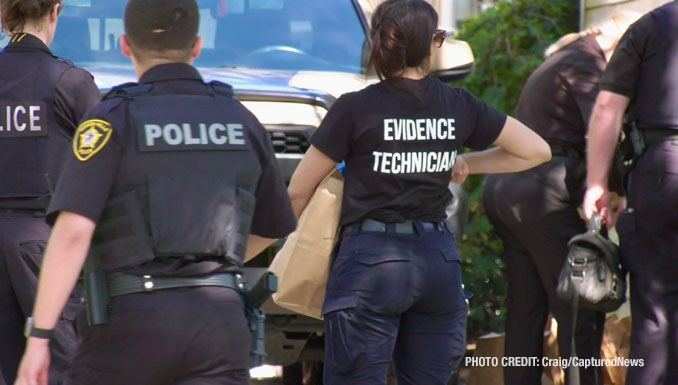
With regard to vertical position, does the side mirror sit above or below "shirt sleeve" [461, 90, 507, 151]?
below

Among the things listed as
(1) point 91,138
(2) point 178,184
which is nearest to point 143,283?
(2) point 178,184

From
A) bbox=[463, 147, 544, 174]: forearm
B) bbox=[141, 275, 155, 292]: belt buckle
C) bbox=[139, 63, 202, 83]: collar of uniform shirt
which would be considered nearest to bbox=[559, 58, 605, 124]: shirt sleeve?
bbox=[463, 147, 544, 174]: forearm

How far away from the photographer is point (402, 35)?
3.63 m

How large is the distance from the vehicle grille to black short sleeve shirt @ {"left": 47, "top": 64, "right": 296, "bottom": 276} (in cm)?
201

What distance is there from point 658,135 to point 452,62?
1.29 meters

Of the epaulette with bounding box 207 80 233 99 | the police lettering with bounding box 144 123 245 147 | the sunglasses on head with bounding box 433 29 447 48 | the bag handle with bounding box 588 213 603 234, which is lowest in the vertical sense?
the bag handle with bounding box 588 213 603 234

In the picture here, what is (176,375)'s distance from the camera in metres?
2.80

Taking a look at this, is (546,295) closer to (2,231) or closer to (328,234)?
(328,234)

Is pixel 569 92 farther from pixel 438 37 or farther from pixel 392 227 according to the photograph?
pixel 392 227

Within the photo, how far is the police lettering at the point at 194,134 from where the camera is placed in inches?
109

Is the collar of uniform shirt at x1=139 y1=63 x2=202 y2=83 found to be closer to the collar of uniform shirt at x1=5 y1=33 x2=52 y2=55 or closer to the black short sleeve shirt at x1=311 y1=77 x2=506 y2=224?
the black short sleeve shirt at x1=311 y1=77 x2=506 y2=224

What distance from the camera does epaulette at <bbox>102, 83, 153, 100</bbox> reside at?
2834mm

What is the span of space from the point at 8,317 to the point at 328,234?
1.17 metres

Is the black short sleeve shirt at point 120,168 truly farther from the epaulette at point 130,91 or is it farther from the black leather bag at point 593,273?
the black leather bag at point 593,273
